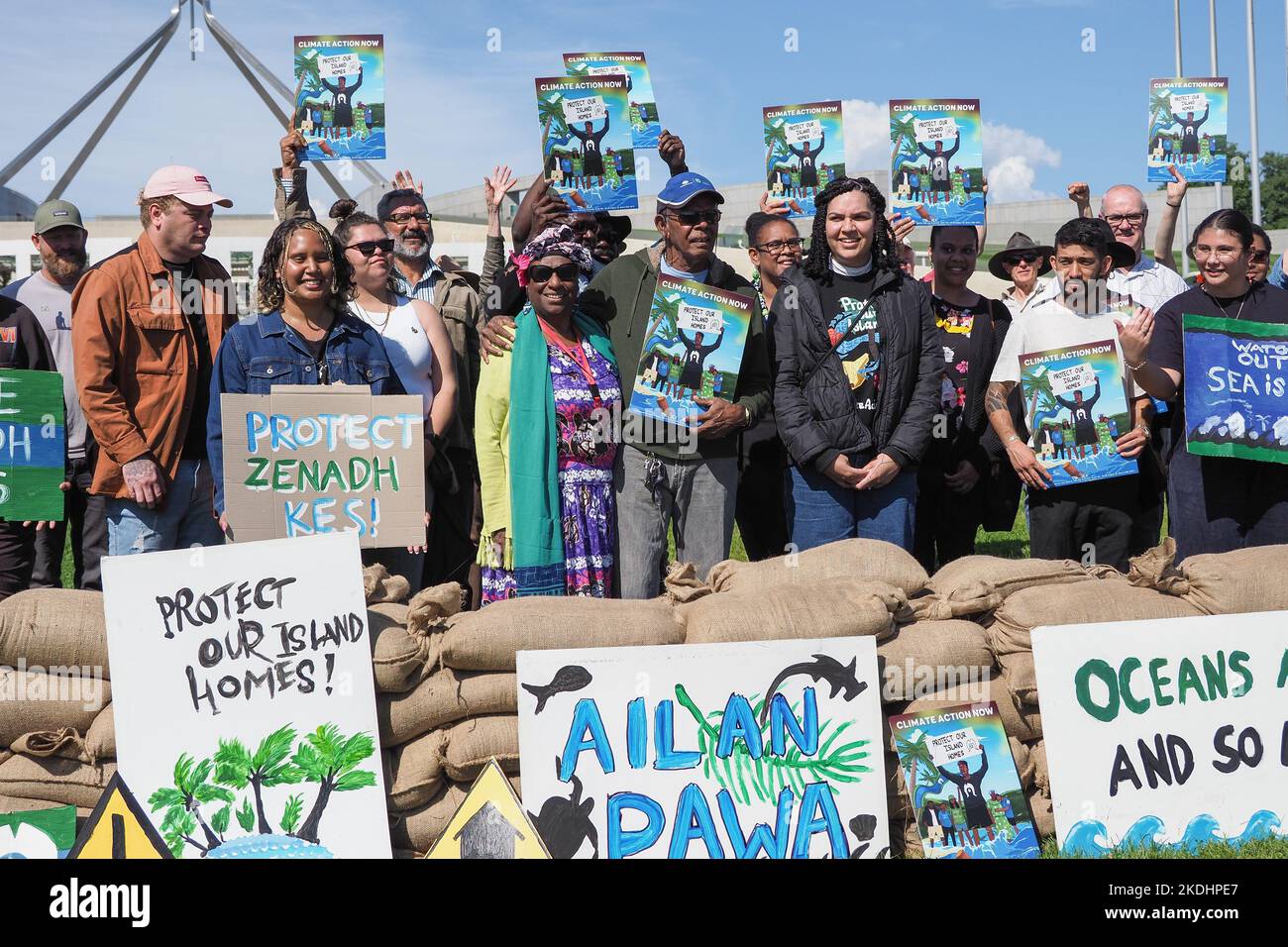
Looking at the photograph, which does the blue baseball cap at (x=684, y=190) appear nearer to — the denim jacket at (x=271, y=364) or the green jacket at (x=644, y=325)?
the green jacket at (x=644, y=325)

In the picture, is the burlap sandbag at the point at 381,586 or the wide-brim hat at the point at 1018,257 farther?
Result: the wide-brim hat at the point at 1018,257

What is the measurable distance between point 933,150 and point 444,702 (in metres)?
4.01

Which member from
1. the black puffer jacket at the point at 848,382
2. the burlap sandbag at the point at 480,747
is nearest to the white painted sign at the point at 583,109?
the black puffer jacket at the point at 848,382

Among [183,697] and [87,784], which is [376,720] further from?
[87,784]

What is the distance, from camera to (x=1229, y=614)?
3801mm

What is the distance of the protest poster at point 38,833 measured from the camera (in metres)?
3.50

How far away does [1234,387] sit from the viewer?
4621 millimetres

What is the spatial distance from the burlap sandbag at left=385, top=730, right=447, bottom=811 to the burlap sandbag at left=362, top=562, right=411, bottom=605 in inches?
19.4

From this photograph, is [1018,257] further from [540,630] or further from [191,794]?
[191,794]

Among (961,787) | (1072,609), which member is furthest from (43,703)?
(1072,609)

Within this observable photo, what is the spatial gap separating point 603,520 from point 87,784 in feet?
→ 6.30

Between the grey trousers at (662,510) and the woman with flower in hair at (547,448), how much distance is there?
6cm

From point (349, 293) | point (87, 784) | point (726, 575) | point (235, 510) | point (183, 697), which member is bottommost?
point (87, 784)
